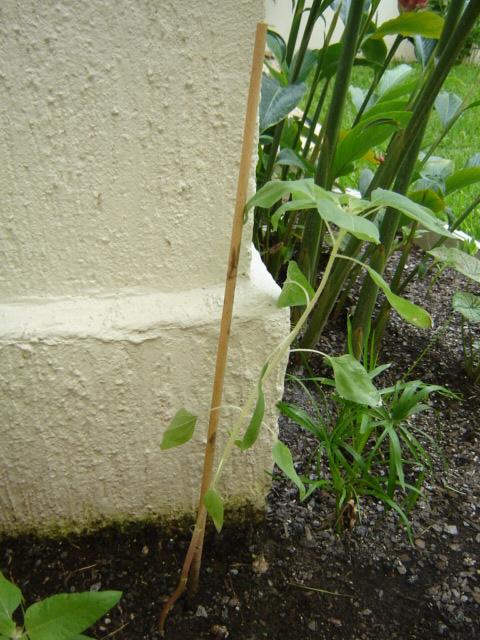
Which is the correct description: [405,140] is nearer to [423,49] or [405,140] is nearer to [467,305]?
[467,305]

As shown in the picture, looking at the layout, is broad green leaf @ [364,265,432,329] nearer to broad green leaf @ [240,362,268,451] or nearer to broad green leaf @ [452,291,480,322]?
broad green leaf @ [240,362,268,451]

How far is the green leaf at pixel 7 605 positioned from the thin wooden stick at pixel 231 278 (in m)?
0.24

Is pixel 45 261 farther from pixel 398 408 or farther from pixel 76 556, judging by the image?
pixel 398 408

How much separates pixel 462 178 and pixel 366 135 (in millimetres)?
438

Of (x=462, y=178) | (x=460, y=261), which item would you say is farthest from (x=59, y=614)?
(x=462, y=178)

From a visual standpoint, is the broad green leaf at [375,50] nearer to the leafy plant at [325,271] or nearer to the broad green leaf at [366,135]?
the broad green leaf at [366,135]

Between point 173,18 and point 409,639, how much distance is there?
94cm

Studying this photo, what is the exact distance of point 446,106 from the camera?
1.50 m

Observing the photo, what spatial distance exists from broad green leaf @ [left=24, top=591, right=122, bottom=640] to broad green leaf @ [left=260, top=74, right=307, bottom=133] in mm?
670

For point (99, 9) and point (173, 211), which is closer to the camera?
point (99, 9)

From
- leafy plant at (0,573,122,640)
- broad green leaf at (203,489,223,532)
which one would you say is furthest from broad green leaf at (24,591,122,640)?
broad green leaf at (203,489,223,532)

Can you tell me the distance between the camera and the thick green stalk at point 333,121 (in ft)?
3.12

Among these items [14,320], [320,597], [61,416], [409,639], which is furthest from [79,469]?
[409,639]

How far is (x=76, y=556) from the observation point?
3.19ft
